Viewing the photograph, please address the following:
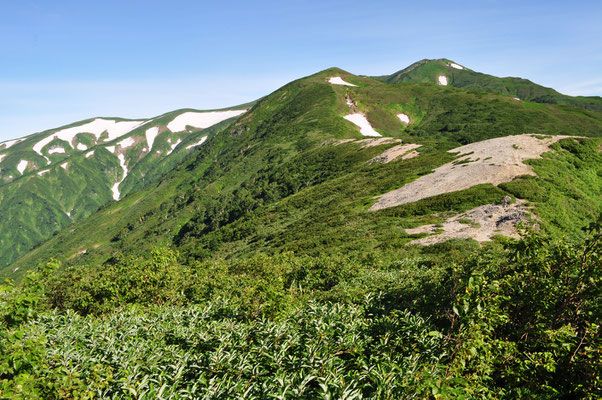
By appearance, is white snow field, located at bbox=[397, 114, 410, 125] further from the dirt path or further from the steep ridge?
the dirt path

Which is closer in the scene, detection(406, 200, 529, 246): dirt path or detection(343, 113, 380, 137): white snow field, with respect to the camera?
detection(406, 200, 529, 246): dirt path

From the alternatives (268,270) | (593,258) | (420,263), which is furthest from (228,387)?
(420,263)

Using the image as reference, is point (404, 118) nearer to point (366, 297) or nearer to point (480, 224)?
point (480, 224)

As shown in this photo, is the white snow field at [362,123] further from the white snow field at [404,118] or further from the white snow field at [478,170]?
the white snow field at [478,170]

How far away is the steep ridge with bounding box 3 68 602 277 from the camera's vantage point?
41.8 metres

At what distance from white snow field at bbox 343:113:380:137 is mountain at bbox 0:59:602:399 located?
58.8 metres

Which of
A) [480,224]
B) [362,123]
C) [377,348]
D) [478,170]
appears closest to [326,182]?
[478,170]

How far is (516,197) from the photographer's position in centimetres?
3519

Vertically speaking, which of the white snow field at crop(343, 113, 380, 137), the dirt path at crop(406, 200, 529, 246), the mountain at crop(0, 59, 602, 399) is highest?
the white snow field at crop(343, 113, 380, 137)

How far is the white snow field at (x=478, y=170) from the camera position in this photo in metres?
43.2

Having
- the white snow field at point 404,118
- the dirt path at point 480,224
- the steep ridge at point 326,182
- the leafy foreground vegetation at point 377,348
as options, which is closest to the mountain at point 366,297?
the leafy foreground vegetation at point 377,348

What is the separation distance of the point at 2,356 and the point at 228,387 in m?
4.50

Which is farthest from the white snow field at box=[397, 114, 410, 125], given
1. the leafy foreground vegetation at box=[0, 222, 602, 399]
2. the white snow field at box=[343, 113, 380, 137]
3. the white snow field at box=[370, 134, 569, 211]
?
the leafy foreground vegetation at box=[0, 222, 602, 399]

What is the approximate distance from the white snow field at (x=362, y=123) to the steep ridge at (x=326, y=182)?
1.07 meters
